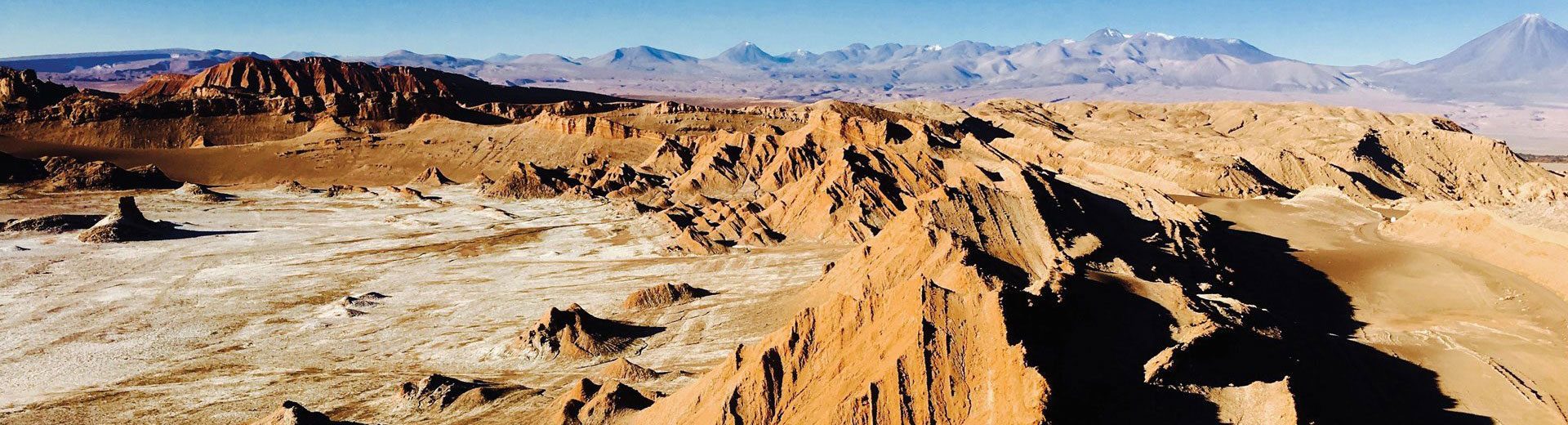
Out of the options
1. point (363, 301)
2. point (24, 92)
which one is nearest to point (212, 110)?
point (24, 92)

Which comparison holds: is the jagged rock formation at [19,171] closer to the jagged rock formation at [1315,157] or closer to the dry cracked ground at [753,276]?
the dry cracked ground at [753,276]

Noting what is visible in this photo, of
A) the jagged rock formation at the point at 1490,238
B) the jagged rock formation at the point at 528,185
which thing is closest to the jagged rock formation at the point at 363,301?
the jagged rock formation at the point at 528,185

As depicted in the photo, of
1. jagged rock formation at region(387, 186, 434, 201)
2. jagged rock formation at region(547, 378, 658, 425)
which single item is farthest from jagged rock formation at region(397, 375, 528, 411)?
jagged rock formation at region(387, 186, 434, 201)

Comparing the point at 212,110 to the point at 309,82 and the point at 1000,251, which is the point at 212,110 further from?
the point at 1000,251

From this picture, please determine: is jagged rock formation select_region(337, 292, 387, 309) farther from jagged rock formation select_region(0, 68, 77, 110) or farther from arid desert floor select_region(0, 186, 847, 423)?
jagged rock formation select_region(0, 68, 77, 110)

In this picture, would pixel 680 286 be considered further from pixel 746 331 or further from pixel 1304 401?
pixel 1304 401

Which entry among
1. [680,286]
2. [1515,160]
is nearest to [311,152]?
[680,286]
